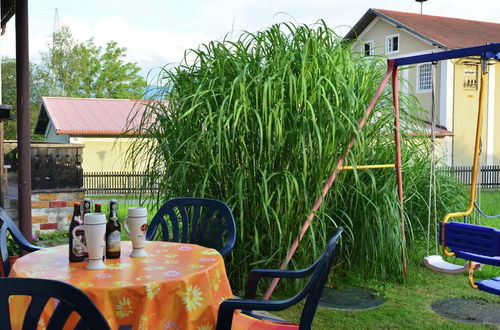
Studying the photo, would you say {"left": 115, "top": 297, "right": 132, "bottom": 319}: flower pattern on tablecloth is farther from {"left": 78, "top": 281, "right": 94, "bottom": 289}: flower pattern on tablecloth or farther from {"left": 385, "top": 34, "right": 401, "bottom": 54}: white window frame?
{"left": 385, "top": 34, "right": 401, "bottom": 54}: white window frame

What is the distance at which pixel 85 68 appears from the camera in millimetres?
42375

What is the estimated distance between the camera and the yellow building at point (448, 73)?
77.2 feet

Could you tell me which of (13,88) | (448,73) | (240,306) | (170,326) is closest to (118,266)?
(170,326)

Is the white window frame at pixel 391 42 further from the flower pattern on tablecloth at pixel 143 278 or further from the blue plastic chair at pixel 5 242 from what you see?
the flower pattern on tablecloth at pixel 143 278

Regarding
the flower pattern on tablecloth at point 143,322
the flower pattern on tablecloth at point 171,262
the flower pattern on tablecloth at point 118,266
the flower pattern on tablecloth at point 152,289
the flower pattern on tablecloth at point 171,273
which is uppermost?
A: the flower pattern on tablecloth at point 118,266

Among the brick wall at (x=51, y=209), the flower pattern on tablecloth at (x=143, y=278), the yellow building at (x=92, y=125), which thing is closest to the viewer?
the flower pattern on tablecloth at (x=143, y=278)

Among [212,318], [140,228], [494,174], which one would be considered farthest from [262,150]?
[494,174]

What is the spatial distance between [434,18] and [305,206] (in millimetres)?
25451

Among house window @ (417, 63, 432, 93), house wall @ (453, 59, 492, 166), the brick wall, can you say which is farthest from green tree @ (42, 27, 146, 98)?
the brick wall

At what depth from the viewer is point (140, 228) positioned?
106 inches

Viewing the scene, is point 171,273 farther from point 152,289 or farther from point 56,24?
point 56,24

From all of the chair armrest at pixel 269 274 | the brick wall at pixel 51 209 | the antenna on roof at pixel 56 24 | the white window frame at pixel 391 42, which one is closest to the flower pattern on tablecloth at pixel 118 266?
the chair armrest at pixel 269 274

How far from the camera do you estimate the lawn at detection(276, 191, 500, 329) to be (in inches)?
161

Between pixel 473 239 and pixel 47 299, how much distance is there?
9.99ft
